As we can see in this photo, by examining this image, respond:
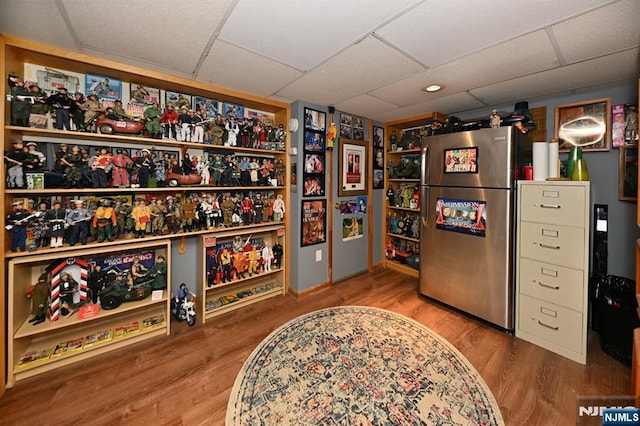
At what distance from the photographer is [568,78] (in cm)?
204

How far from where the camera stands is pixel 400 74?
2.03 meters

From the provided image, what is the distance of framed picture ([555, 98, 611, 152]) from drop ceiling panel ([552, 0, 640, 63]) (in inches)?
36.3

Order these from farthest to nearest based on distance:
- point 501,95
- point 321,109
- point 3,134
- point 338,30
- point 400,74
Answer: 1. point 321,109
2. point 501,95
3. point 400,74
4. point 3,134
5. point 338,30

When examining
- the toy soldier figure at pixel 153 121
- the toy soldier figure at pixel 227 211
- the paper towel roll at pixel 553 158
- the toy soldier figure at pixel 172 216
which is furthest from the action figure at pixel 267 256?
the paper towel roll at pixel 553 158

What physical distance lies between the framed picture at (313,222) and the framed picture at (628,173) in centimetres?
278

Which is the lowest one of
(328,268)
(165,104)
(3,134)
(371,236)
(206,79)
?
(328,268)

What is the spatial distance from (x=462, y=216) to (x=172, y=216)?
278 cm

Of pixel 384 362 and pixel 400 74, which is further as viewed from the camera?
pixel 400 74

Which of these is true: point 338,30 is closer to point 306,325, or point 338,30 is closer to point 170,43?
point 170,43

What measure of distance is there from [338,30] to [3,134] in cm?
218

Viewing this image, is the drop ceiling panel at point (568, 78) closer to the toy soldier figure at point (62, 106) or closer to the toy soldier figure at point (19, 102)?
the toy soldier figure at point (62, 106)

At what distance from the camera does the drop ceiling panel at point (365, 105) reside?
2695mm

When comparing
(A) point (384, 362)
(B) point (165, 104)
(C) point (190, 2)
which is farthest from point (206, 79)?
(A) point (384, 362)

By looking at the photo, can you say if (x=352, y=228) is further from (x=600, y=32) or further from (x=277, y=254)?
(x=600, y=32)
